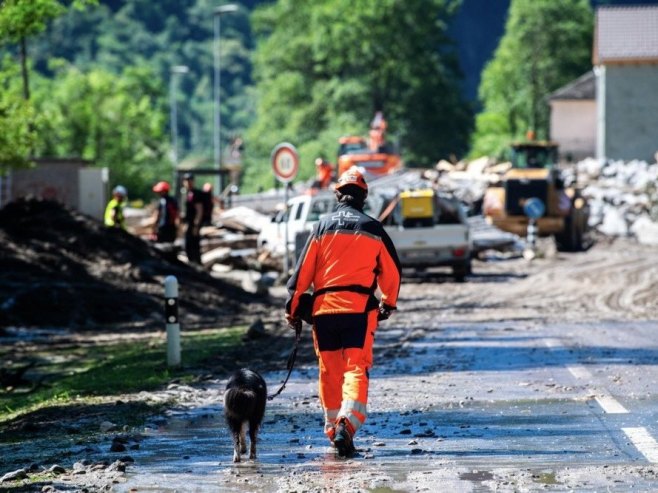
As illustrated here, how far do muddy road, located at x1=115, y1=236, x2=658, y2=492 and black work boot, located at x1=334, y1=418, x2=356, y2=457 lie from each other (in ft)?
0.30

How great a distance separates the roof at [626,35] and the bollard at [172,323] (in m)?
67.1

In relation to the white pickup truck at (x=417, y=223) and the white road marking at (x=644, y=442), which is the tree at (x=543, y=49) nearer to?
the white pickup truck at (x=417, y=223)

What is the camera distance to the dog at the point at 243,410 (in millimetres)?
10375

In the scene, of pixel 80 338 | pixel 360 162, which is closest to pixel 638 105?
pixel 360 162

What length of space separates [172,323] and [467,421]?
208 inches

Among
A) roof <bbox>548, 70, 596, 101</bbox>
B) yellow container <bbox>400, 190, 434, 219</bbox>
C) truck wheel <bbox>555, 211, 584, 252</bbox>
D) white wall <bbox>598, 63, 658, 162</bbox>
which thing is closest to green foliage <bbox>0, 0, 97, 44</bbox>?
yellow container <bbox>400, 190, 434, 219</bbox>

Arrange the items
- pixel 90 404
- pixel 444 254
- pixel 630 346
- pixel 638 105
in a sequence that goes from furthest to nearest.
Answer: pixel 638 105 < pixel 444 254 < pixel 630 346 < pixel 90 404

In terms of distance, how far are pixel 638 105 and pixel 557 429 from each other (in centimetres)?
7162

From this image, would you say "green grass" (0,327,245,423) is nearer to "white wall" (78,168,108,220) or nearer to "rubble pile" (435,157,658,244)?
"white wall" (78,168,108,220)

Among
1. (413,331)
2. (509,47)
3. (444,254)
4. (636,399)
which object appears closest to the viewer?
(636,399)

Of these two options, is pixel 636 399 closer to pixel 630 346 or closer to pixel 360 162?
pixel 630 346

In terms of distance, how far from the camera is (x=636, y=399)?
13.1 meters

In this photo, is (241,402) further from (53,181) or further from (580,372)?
(53,181)

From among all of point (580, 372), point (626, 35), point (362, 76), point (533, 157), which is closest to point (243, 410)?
point (580, 372)
